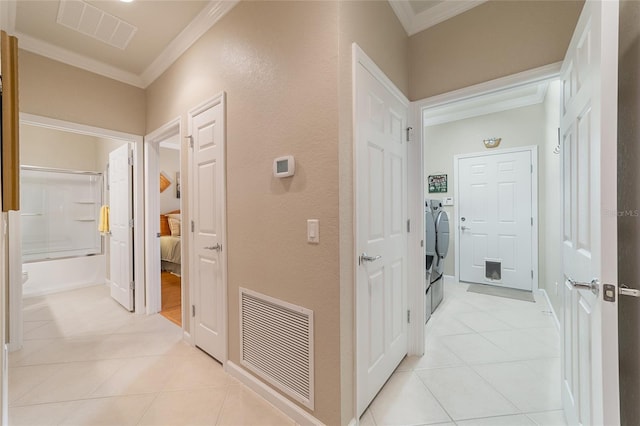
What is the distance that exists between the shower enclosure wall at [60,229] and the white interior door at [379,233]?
4802 mm

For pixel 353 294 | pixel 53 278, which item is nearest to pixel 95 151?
pixel 53 278

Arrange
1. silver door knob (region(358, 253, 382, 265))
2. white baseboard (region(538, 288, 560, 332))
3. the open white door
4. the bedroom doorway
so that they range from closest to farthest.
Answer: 1. the open white door
2. silver door knob (region(358, 253, 382, 265))
3. white baseboard (region(538, 288, 560, 332))
4. the bedroom doorway

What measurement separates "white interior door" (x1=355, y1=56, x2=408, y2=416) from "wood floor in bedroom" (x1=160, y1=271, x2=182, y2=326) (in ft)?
7.20

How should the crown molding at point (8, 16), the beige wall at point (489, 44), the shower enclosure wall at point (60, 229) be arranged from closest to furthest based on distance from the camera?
the beige wall at point (489, 44) < the crown molding at point (8, 16) < the shower enclosure wall at point (60, 229)

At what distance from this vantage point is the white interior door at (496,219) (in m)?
3.77

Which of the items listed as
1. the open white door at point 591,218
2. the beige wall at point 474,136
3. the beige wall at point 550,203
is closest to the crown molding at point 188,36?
the open white door at point 591,218

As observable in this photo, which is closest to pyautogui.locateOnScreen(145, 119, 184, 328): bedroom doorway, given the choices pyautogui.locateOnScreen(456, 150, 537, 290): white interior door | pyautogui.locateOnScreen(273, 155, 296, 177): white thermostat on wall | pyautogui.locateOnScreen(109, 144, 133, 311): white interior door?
pyautogui.locateOnScreen(109, 144, 133, 311): white interior door

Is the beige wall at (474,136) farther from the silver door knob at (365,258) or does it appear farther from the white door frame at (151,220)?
the white door frame at (151,220)

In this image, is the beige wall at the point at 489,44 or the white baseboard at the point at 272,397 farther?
the beige wall at the point at 489,44

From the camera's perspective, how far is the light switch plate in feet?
4.62

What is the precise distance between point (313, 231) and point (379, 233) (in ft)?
1.61

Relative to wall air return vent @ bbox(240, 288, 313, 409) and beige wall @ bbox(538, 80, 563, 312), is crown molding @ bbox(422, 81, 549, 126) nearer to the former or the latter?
beige wall @ bbox(538, 80, 563, 312)

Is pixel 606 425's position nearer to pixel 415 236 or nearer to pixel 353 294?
pixel 353 294

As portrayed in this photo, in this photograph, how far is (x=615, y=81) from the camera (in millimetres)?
866
